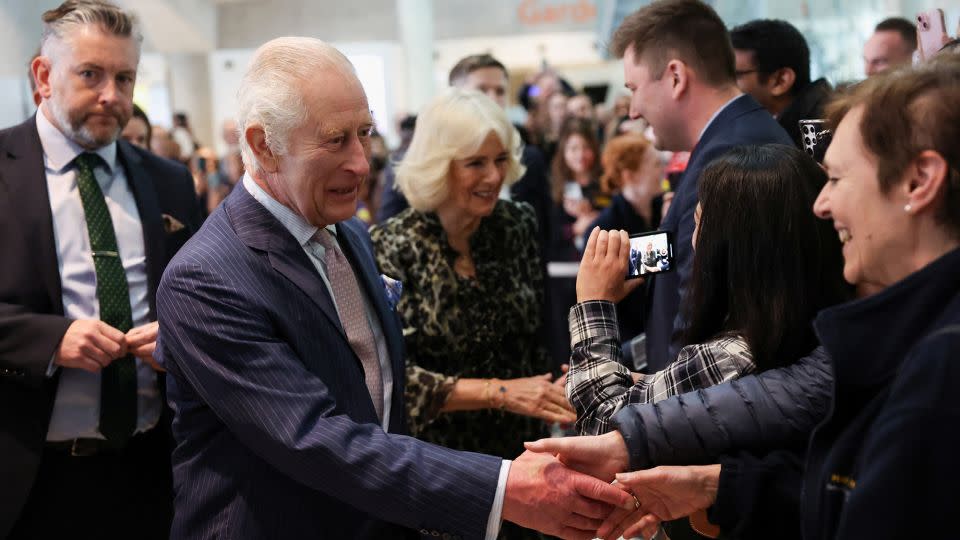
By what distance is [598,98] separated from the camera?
13.2m

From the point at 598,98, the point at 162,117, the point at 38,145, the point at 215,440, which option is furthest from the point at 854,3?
the point at 162,117

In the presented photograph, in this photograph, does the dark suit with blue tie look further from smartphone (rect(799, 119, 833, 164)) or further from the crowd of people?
smartphone (rect(799, 119, 833, 164))

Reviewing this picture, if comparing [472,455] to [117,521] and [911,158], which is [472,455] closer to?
[911,158]

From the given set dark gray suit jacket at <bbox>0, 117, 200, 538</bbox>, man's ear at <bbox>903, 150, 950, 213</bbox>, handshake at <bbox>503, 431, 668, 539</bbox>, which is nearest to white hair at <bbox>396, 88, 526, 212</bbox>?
dark gray suit jacket at <bbox>0, 117, 200, 538</bbox>

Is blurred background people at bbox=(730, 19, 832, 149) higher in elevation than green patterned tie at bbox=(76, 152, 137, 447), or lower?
higher

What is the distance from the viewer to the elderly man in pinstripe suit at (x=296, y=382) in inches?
67.3

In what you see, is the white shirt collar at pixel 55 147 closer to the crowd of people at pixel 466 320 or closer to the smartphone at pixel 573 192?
the crowd of people at pixel 466 320

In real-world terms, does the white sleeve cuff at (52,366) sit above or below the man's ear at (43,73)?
below

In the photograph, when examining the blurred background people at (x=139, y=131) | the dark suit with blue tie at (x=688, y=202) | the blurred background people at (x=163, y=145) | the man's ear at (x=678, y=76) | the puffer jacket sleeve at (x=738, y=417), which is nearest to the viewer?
the puffer jacket sleeve at (x=738, y=417)

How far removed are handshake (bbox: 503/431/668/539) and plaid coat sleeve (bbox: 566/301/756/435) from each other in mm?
91

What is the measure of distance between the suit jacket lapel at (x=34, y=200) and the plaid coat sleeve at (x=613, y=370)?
148 cm

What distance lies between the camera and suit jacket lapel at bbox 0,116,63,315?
8.57 ft

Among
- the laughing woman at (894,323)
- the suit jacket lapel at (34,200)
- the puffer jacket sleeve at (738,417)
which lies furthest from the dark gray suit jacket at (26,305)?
the laughing woman at (894,323)

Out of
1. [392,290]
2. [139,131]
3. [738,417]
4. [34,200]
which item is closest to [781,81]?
[392,290]
